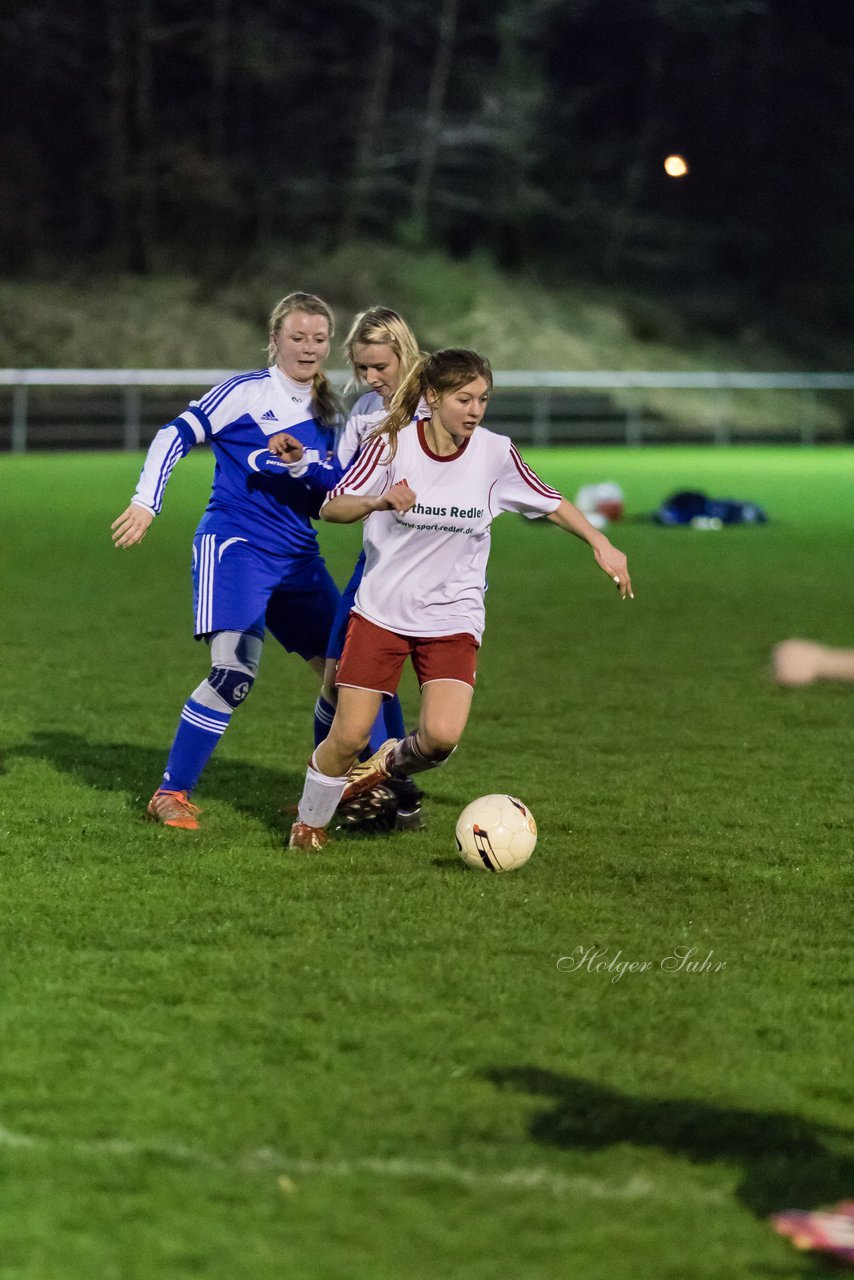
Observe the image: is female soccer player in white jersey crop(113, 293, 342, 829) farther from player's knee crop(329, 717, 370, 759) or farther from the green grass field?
player's knee crop(329, 717, 370, 759)

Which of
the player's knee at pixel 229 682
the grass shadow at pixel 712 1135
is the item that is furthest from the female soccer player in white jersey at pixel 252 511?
the grass shadow at pixel 712 1135

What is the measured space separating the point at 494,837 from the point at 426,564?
905 mm

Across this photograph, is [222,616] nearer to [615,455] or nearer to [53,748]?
[53,748]

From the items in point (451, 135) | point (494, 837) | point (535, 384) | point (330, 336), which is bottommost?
point (535, 384)

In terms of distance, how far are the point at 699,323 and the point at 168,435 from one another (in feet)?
127

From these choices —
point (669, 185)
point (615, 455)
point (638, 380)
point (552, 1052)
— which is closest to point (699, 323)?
point (669, 185)

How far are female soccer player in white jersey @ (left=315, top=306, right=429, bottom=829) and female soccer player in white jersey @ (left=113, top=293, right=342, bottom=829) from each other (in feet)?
0.48

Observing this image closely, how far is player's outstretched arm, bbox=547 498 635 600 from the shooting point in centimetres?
581

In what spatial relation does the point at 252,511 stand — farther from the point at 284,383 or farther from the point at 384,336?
the point at 384,336

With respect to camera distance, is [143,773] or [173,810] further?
[143,773]

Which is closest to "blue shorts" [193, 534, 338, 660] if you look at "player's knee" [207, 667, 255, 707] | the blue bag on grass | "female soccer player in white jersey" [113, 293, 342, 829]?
"female soccer player in white jersey" [113, 293, 342, 829]

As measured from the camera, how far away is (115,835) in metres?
6.20

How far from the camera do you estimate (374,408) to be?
6543mm

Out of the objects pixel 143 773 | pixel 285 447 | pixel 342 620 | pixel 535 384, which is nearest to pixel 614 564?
pixel 342 620
